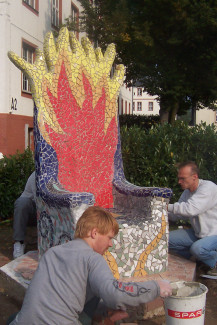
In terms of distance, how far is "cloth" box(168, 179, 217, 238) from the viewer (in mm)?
4023

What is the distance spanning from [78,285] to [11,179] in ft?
15.5

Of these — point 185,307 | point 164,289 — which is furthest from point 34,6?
point 164,289

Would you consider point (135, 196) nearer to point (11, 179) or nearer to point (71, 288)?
point (71, 288)

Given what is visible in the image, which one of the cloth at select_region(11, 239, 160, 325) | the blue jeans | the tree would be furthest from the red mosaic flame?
the tree

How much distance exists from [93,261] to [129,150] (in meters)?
4.48

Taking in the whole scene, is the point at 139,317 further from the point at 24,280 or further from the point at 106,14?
the point at 106,14

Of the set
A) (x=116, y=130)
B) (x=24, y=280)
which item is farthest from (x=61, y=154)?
(x=24, y=280)

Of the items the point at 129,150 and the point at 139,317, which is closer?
the point at 139,317

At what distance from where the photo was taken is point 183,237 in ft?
14.5

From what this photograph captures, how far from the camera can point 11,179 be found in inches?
258

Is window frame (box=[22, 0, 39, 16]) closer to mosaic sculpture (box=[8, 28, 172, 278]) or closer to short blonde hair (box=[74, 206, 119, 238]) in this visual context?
mosaic sculpture (box=[8, 28, 172, 278])

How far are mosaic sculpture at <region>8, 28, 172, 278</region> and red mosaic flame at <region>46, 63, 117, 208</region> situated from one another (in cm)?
1

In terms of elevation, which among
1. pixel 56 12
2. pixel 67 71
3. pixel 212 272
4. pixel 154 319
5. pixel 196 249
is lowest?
pixel 154 319

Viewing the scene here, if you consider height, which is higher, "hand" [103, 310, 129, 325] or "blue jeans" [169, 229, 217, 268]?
"hand" [103, 310, 129, 325]
